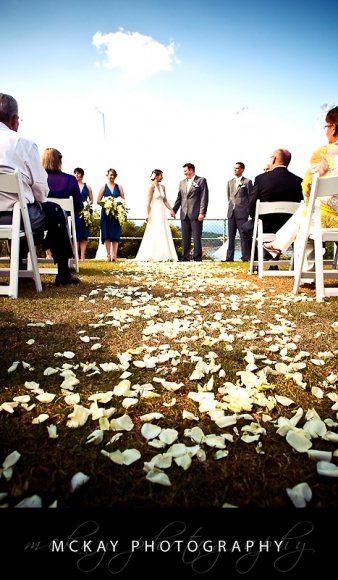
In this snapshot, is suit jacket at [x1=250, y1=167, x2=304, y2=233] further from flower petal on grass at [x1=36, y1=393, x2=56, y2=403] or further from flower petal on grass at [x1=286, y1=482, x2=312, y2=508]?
flower petal on grass at [x1=286, y1=482, x2=312, y2=508]

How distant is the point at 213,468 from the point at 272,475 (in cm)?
18

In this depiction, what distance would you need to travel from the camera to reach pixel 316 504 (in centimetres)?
90

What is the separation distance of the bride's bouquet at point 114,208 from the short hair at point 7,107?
545 centimetres

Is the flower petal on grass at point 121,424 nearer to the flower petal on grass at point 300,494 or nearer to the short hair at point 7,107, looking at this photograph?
the flower petal on grass at point 300,494

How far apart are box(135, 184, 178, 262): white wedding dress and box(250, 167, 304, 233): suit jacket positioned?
556cm

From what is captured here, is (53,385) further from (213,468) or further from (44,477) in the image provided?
(213,468)

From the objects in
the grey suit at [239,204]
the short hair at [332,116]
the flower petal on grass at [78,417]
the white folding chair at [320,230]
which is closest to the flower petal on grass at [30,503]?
the flower petal on grass at [78,417]

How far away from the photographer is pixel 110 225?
9.66 m

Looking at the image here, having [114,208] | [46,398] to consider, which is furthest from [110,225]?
[46,398]

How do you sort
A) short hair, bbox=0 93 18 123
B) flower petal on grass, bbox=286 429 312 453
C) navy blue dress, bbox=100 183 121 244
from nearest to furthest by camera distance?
flower petal on grass, bbox=286 429 312 453
short hair, bbox=0 93 18 123
navy blue dress, bbox=100 183 121 244

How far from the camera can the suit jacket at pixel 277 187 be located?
6082mm

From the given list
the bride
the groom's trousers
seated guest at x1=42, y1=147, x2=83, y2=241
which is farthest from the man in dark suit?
seated guest at x1=42, y1=147, x2=83, y2=241

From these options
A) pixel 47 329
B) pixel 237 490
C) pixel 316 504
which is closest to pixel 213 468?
pixel 237 490

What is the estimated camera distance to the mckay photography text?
0.77 metres
